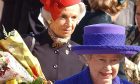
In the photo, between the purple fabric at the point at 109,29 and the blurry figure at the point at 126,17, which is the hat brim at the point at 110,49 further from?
the blurry figure at the point at 126,17

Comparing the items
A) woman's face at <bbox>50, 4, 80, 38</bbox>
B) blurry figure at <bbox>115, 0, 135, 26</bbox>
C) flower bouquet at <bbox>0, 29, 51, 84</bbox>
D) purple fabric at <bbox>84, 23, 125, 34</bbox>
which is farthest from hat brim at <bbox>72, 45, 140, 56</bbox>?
blurry figure at <bbox>115, 0, 135, 26</bbox>

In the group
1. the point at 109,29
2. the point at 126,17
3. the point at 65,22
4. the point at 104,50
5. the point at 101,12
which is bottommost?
the point at 126,17

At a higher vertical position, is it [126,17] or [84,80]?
[84,80]

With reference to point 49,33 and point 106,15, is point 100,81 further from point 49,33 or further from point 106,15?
point 106,15

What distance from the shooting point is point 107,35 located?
164 inches

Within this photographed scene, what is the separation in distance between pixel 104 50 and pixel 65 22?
43.3 inches

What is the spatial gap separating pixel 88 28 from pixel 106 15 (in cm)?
175

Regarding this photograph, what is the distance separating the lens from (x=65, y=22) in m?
5.12

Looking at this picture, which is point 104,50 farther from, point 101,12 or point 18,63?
point 101,12

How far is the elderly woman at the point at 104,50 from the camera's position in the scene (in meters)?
4.10

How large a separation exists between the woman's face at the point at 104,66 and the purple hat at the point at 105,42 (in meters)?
0.06

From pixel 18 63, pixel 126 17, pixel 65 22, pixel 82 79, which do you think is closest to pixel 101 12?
pixel 65 22

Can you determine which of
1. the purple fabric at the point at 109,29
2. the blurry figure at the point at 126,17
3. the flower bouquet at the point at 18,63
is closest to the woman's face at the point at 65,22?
the flower bouquet at the point at 18,63

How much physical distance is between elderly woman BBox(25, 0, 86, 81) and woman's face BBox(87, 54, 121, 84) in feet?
3.20
